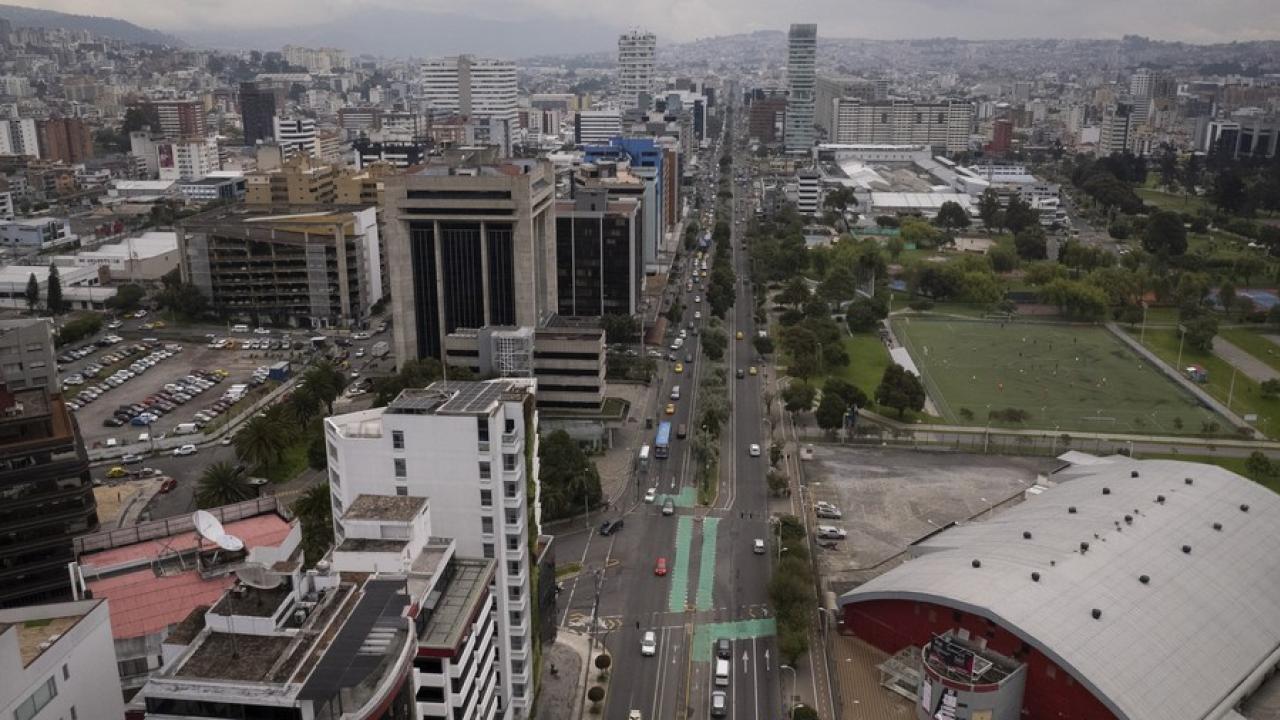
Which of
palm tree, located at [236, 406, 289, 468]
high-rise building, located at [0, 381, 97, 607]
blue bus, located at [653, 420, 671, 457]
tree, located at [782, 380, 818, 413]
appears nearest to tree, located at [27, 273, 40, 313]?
palm tree, located at [236, 406, 289, 468]

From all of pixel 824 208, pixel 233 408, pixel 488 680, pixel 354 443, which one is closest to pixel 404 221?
pixel 233 408

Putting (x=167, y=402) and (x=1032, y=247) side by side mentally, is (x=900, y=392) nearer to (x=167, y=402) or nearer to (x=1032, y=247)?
(x=167, y=402)

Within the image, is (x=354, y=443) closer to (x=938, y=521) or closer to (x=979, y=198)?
(x=938, y=521)

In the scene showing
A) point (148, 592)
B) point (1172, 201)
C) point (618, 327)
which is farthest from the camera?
point (1172, 201)

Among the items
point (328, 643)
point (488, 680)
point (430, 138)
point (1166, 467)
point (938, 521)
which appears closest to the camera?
point (328, 643)

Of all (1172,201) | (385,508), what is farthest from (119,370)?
(1172,201)
